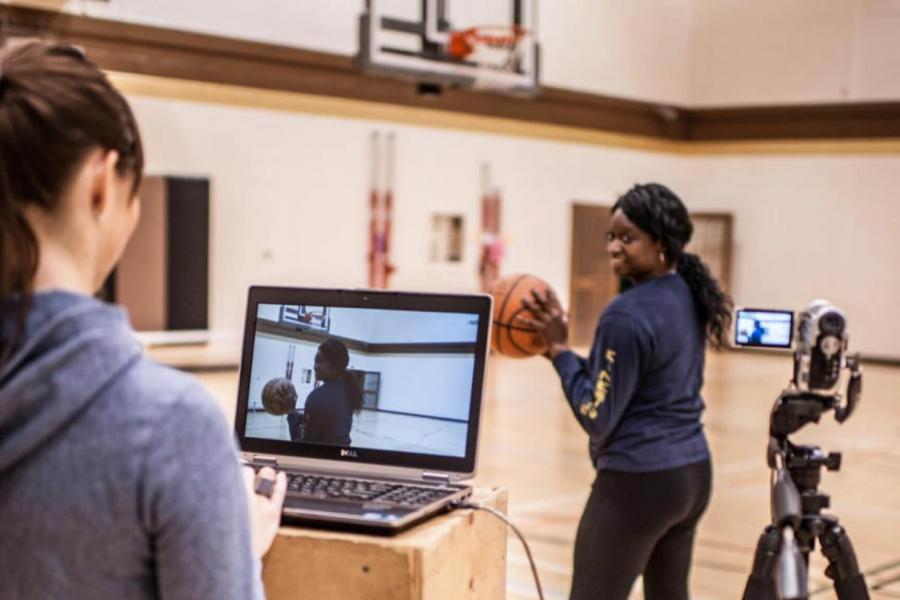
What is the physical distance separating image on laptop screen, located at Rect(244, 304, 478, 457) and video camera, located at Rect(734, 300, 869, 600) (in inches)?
21.2

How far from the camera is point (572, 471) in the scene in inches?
297

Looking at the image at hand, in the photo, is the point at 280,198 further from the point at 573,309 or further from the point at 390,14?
the point at 573,309

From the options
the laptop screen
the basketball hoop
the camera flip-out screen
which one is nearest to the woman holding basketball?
the camera flip-out screen

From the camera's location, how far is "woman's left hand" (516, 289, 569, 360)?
306cm

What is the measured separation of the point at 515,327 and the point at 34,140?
218 centimetres

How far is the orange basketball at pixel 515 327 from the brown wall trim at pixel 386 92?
760 cm

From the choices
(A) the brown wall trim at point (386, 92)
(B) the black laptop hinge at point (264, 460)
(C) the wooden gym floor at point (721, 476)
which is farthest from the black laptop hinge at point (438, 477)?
(A) the brown wall trim at point (386, 92)

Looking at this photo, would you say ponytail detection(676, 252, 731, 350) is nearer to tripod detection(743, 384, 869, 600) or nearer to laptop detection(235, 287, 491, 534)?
tripod detection(743, 384, 869, 600)

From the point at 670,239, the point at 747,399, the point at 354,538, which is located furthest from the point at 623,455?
the point at 747,399

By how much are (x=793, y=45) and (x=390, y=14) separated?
6.04m

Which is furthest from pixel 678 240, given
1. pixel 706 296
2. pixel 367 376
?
pixel 367 376

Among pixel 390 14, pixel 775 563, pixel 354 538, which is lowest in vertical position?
pixel 775 563

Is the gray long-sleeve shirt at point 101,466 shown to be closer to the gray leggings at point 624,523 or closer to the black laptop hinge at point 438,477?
the black laptop hinge at point 438,477

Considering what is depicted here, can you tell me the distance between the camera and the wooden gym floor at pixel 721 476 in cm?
513
